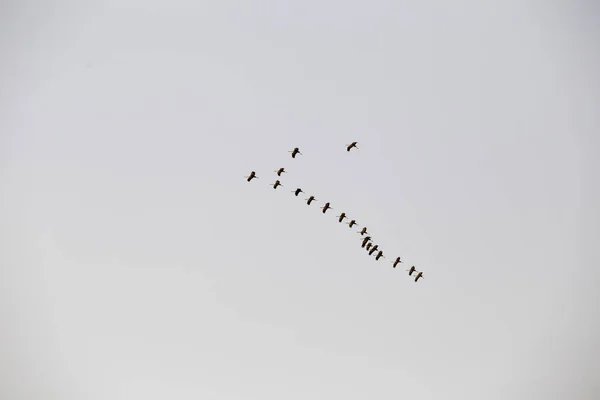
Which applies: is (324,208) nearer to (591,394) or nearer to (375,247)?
(375,247)

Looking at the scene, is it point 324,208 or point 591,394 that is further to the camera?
point 591,394

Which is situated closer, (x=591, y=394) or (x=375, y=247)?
(x=375, y=247)

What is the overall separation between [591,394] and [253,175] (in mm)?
93527

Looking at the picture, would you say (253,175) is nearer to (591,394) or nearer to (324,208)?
(324,208)

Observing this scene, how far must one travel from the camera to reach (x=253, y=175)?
44.0 m

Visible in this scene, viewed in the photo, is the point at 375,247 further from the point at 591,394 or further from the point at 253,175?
the point at 591,394

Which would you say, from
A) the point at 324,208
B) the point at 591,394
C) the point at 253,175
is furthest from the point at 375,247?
the point at 591,394

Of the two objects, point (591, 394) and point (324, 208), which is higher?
point (591, 394)

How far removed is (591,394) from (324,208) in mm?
87256

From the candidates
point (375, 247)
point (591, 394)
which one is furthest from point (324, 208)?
point (591, 394)

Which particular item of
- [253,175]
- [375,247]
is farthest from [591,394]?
[253,175]

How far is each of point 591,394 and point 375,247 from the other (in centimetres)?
8253

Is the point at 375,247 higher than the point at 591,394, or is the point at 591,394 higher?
the point at 591,394

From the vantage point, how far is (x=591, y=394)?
4040 inches
